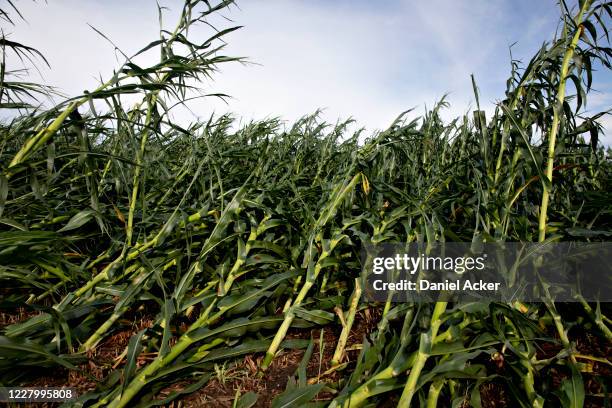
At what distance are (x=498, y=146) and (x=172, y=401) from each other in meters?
1.70

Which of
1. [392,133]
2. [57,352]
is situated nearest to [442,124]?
[392,133]

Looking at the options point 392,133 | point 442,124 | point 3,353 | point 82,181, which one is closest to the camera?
point 3,353

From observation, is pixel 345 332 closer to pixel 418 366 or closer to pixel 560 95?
pixel 418 366

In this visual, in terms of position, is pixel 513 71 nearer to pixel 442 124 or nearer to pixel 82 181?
pixel 442 124

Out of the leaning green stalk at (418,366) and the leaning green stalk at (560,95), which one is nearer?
the leaning green stalk at (418,366)

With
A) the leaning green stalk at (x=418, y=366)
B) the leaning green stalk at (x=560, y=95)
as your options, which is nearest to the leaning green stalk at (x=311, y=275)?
the leaning green stalk at (x=418, y=366)

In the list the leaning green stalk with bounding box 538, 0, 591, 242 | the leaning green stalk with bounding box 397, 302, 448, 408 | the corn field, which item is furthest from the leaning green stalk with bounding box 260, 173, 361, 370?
the leaning green stalk with bounding box 538, 0, 591, 242

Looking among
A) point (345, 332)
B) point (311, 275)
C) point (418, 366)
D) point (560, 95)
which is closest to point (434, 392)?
point (418, 366)

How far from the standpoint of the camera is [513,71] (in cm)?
179

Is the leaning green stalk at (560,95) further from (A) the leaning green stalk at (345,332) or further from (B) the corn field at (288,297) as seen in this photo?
(A) the leaning green stalk at (345,332)

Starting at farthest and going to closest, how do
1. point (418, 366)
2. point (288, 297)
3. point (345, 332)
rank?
point (288, 297), point (345, 332), point (418, 366)

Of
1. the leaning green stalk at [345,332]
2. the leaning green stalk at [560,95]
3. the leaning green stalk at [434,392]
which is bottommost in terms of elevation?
the leaning green stalk at [434,392]

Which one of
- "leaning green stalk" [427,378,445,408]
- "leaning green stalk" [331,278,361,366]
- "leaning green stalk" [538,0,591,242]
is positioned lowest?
"leaning green stalk" [427,378,445,408]

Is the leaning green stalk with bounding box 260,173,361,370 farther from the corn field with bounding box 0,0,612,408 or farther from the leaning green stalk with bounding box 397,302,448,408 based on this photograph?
the leaning green stalk with bounding box 397,302,448,408
